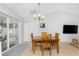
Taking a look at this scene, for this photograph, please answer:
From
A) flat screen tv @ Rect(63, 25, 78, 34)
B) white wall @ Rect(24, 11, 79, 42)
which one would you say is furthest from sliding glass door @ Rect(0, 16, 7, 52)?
flat screen tv @ Rect(63, 25, 78, 34)

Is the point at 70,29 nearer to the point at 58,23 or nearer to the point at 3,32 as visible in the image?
the point at 58,23

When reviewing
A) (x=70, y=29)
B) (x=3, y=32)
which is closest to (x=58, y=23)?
(x=70, y=29)

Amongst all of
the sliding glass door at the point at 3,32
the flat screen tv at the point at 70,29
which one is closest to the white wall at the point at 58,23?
the flat screen tv at the point at 70,29

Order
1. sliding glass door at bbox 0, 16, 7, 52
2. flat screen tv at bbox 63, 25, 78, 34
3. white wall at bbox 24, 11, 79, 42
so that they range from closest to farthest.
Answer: sliding glass door at bbox 0, 16, 7, 52
white wall at bbox 24, 11, 79, 42
flat screen tv at bbox 63, 25, 78, 34

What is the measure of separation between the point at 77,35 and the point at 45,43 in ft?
10.4

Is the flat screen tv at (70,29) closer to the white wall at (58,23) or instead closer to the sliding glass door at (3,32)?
the white wall at (58,23)

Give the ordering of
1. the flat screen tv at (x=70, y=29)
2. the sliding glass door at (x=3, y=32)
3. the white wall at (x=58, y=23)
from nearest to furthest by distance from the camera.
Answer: the sliding glass door at (x=3, y=32) < the white wall at (x=58, y=23) < the flat screen tv at (x=70, y=29)

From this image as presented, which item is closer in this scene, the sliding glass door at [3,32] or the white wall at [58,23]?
the sliding glass door at [3,32]

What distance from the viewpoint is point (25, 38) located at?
5.72m

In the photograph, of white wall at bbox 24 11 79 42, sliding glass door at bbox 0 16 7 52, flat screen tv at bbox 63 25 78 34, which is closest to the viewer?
sliding glass door at bbox 0 16 7 52

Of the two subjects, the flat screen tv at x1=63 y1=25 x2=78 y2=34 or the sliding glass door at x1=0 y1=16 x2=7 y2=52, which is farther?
the flat screen tv at x1=63 y1=25 x2=78 y2=34

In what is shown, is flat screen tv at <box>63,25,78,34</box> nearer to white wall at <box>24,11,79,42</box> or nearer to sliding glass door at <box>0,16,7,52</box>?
white wall at <box>24,11,79,42</box>

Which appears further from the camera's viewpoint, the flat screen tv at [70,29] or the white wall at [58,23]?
the flat screen tv at [70,29]

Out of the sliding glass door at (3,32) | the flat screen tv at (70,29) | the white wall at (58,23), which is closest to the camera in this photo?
the sliding glass door at (3,32)
